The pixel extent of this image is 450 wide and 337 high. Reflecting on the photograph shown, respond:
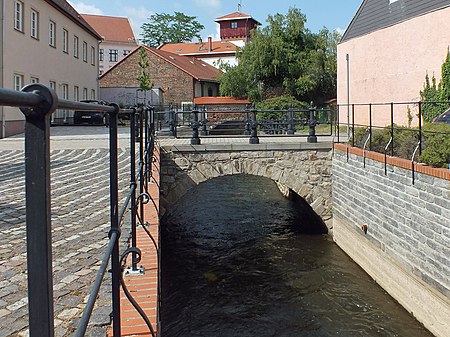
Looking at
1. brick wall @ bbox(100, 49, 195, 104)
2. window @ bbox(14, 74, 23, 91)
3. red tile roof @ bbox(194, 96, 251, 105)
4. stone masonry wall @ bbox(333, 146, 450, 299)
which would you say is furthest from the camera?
brick wall @ bbox(100, 49, 195, 104)

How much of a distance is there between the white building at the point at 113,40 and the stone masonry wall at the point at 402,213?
59.1m

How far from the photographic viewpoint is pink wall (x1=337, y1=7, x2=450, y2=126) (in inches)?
747

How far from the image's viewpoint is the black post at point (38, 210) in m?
0.86

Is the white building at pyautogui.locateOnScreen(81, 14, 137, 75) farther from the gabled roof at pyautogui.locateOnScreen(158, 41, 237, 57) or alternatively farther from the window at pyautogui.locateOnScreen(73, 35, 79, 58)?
the window at pyautogui.locateOnScreen(73, 35, 79, 58)

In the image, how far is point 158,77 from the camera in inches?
1756

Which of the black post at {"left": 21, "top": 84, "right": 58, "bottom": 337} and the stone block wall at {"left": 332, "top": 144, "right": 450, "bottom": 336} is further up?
the black post at {"left": 21, "top": 84, "right": 58, "bottom": 337}

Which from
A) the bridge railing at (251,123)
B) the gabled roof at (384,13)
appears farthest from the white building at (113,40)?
the bridge railing at (251,123)

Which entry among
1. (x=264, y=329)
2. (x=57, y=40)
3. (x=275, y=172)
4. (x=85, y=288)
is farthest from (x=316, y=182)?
(x=57, y=40)

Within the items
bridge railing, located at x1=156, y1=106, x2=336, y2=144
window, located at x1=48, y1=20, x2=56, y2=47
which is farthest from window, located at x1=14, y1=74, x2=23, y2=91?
bridge railing, located at x1=156, y1=106, x2=336, y2=144

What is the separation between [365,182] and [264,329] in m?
4.52

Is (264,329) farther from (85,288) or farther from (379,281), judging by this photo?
(85,288)

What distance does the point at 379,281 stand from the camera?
10.3 m

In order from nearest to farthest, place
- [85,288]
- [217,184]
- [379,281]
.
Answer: [85,288], [379,281], [217,184]

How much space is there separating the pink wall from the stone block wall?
8495 mm
